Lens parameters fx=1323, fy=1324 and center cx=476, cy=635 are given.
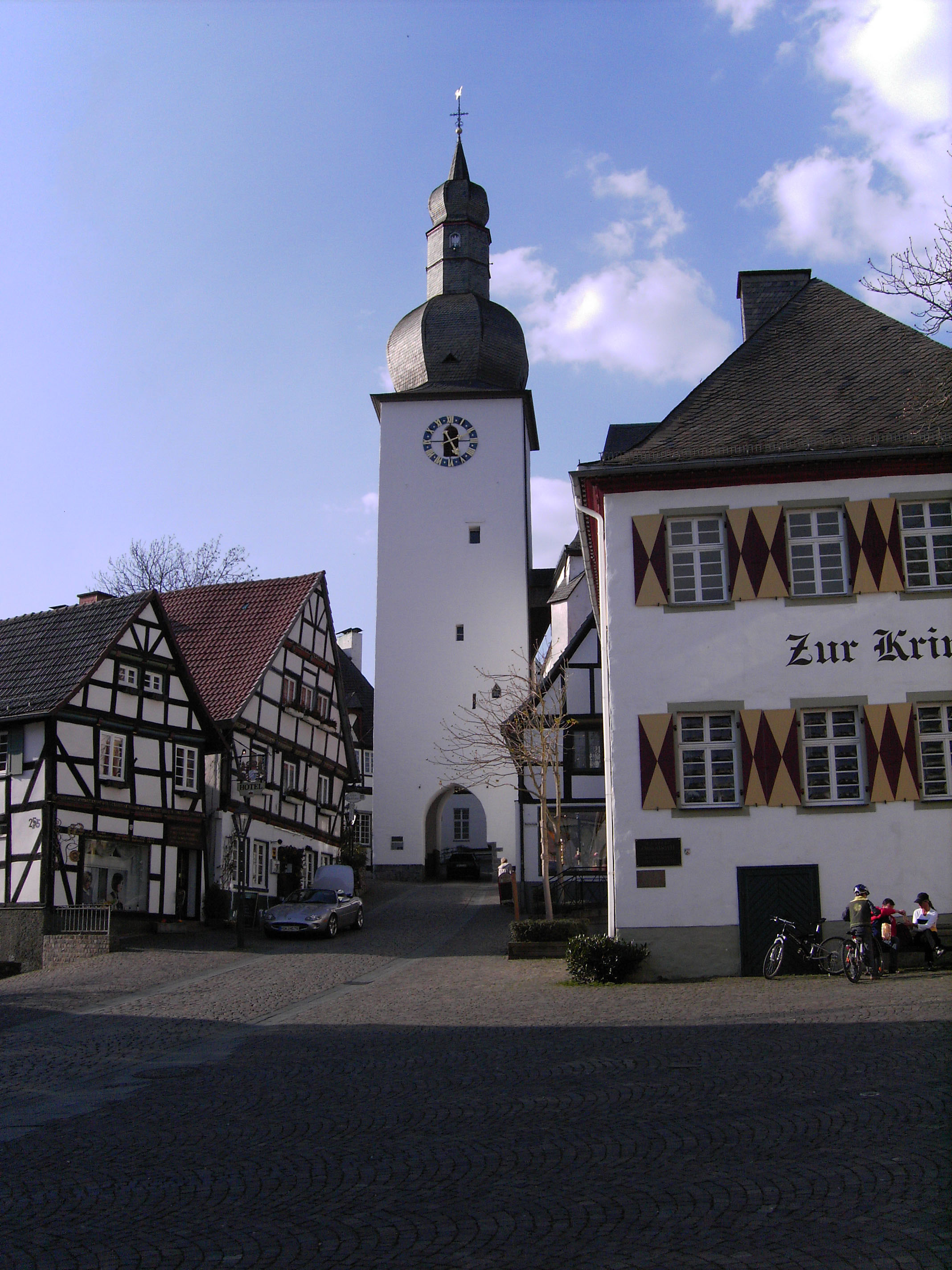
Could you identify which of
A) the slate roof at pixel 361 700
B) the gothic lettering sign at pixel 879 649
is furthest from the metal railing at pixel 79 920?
the slate roof at pixel 361 700

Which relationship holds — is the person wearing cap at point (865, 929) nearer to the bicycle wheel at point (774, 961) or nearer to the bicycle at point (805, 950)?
the bicycle at point (805, 950)

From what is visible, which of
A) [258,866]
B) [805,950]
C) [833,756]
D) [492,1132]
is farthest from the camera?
[258,866]

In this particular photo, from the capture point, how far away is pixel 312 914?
2553cm

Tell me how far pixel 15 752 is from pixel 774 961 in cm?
1498

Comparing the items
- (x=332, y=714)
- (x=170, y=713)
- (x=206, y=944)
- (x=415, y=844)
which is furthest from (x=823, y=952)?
(x=415, y=844)

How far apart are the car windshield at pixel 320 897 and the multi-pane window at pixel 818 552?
41.8ft

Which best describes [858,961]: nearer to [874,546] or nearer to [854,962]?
[854,962]

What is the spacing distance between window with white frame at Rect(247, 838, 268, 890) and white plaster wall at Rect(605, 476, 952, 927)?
47.0ft

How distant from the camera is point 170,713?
27.9 metres

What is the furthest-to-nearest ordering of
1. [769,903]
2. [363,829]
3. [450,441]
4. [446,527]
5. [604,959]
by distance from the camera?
[363,829], [450,441], [446,527], [769,903], [604,959]

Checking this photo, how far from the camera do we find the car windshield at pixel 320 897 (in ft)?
86.6

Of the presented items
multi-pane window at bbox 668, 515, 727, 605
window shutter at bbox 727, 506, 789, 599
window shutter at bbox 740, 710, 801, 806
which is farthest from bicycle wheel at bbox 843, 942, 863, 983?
multi-pane window at bbox 668, 515, 727, 605

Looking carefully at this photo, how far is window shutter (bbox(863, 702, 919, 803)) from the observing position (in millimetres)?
17062

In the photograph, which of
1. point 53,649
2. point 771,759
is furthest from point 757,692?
point 53,649
